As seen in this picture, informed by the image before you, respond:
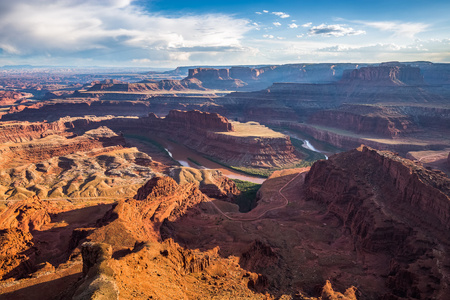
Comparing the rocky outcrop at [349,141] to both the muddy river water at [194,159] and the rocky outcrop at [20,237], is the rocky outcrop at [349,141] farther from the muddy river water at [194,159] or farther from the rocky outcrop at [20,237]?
the rocky outcrop at [20,237]

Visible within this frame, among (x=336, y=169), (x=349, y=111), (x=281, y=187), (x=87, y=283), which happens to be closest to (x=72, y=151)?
(x=281, y=187)

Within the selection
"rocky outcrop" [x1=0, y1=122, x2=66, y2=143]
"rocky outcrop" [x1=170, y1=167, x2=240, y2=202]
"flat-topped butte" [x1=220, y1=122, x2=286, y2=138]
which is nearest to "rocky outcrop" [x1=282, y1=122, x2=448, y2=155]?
"flat-topped butte" [x1=220, y1=122, x2=286, y2=138]

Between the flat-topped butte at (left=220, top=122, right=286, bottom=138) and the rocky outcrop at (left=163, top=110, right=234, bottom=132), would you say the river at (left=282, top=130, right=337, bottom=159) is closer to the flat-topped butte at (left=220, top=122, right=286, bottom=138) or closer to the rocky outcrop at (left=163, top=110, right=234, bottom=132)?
the flat-topped butte at (left=220, top=122, right=286, bottom=138)

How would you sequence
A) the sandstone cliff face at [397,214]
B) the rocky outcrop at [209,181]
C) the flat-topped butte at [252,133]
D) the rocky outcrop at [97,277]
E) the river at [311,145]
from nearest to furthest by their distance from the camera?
the rocky outcrop at [97,277] → the sandstone cliff face at [397,214] → the rocky outcrop at [209,181] → the flat-topped butte at [252,133] → the river at [311,145]

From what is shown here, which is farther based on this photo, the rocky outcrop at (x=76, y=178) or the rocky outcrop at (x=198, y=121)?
the rocky outcrop at (x=198, y=121)

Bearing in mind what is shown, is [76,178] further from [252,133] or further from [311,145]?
[311,145]

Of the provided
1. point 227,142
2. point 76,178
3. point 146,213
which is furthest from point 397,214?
point 227,142

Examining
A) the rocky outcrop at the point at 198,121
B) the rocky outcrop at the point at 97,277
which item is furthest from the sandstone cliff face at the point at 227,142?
the rocky outcrop at the point at 97,277

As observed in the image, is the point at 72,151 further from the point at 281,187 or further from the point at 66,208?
the point at 281,187
